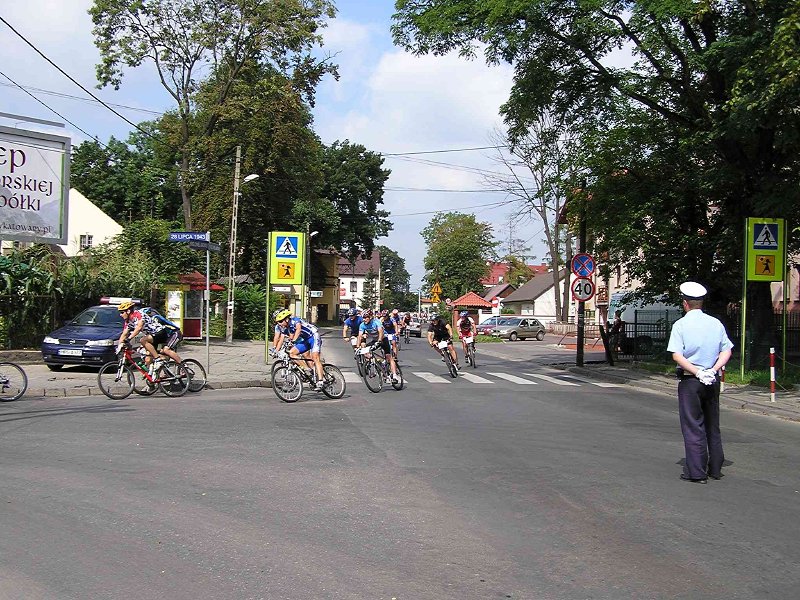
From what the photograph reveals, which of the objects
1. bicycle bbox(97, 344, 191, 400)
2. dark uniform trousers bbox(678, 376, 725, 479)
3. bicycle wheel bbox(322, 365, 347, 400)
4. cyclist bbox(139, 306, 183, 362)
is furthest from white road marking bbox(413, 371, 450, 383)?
dark uniform trousers bbox(678, 376, 725, 479)

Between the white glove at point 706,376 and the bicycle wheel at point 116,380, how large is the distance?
9.93 metres

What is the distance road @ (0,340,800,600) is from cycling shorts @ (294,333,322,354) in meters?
2.50

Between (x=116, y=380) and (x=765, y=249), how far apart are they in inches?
529

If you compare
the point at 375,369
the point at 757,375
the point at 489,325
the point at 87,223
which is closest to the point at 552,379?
the point at 757,375

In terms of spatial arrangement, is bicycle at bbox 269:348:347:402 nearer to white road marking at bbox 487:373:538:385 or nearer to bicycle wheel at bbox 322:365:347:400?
bicycle wheel at bbox 322:365:347:400

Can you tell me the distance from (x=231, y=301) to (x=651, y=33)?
2044 cm

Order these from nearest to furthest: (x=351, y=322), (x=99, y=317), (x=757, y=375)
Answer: (x=757, y=375), (x=99, y=317), (x=351, y=322)

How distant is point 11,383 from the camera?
43.2ft

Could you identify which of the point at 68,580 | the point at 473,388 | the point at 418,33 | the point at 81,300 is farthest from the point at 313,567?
the point at 81,300

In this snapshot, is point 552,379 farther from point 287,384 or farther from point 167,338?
point 167,338

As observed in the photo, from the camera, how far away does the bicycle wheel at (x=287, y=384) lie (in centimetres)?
1392

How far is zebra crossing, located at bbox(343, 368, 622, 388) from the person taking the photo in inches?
756

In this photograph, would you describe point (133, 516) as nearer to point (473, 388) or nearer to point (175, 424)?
point (175, 424)

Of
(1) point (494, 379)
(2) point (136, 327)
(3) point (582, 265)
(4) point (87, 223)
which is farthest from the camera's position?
(4) point (87, 223)
